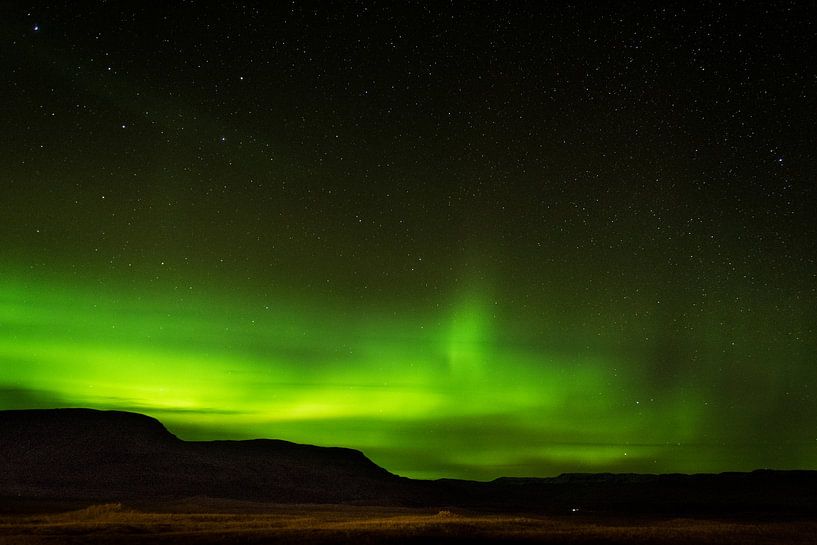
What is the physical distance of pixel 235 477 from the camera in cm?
13725

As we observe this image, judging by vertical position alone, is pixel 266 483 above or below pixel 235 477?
below

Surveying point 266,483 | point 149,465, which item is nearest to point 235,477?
point 266,483

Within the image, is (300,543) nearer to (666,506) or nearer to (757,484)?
(666,506)

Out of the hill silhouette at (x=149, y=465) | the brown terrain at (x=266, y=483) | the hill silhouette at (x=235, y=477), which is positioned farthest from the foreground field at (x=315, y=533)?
the hill silhouette at (x=149, y=465)

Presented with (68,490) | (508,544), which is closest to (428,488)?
(68,490)

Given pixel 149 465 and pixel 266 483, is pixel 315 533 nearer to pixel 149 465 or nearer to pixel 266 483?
pixel 266 483

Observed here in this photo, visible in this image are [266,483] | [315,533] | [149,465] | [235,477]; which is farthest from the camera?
[266,483]

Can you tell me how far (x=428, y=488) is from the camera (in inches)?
6457

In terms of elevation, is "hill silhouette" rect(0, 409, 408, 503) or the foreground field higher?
"hill silhouette" rect(0, 409, 408, 503)

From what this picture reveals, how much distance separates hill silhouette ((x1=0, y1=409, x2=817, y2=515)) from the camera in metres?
121

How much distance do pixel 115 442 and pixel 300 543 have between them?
117965 mm

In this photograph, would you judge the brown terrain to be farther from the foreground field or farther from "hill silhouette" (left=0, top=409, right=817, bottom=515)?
the foreground field

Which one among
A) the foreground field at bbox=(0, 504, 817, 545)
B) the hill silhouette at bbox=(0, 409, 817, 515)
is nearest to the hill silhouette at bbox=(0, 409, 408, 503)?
the hill silhouette at bbox=(0, 409, 817, 515)

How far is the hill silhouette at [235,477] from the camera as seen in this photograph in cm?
12112
